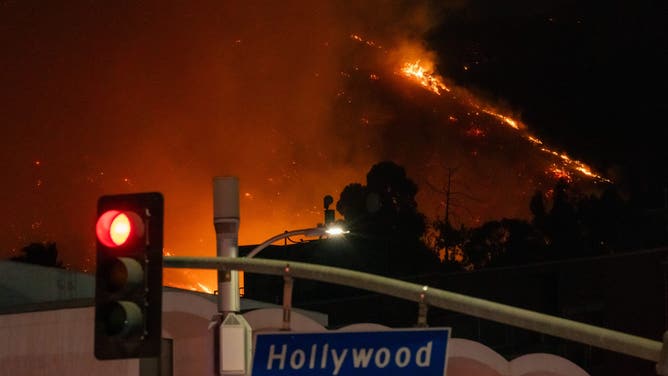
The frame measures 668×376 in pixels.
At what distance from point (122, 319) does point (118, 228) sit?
0.77 meters

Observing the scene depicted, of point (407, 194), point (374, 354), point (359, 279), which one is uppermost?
point (407, 194)

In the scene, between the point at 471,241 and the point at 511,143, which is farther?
the point at 511,143

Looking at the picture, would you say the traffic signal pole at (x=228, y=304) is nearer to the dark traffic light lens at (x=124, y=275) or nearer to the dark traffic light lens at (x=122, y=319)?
the dark traffic light lens at (x=124, y=275)

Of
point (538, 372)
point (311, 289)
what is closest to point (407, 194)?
point (311, 289)

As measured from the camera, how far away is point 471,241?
3637 inches

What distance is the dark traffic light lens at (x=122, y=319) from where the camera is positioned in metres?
8.84

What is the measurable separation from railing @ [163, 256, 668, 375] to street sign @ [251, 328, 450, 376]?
21.9 inches

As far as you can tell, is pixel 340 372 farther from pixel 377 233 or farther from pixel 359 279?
pixel 377 233

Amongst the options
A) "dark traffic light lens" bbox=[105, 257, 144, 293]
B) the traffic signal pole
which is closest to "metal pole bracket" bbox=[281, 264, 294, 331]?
the traffic signal pole

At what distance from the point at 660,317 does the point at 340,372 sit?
115 feet

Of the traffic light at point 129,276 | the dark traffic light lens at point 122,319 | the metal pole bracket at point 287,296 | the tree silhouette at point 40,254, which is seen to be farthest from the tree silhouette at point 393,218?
the dark traffic light lens at point 122,319

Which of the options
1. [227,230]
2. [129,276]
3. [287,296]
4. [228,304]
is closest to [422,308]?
[287,296]

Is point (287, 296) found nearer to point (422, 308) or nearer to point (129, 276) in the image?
point (422, 308)

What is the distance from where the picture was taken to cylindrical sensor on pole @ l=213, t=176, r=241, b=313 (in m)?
11.1
